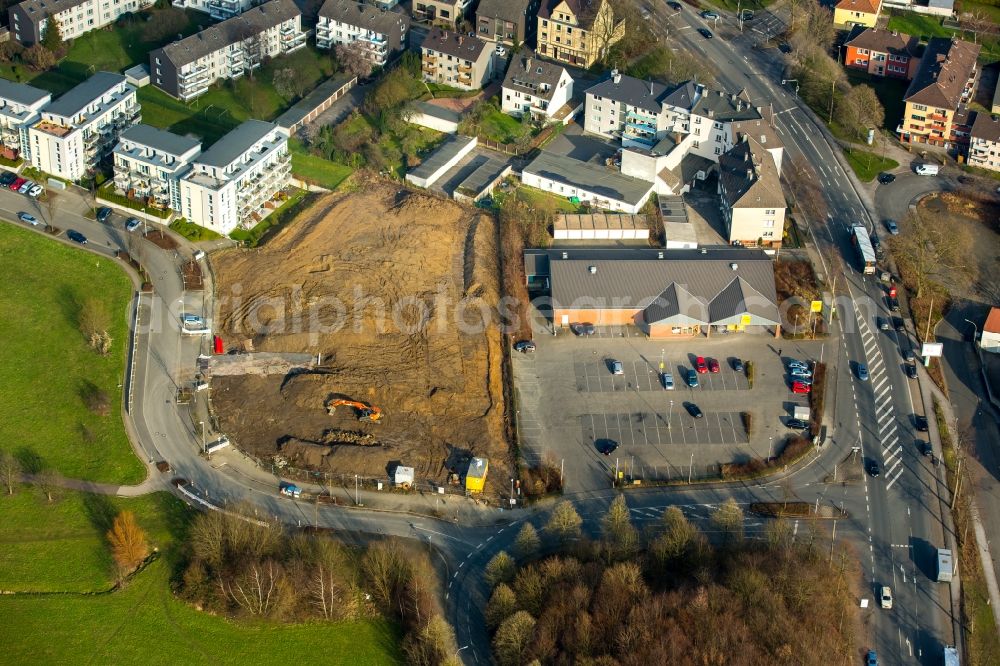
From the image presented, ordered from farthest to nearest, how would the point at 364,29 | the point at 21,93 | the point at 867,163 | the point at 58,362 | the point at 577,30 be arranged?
1. the point at 577,30
2. the point at 364,29
3. the point at 867,163
4. the point at 21,93
5. the point at 58,362

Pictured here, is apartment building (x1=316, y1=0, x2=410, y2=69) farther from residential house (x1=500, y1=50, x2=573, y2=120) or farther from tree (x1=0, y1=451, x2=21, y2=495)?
tree (x1=0, y1=451, x2=21, y2=495)

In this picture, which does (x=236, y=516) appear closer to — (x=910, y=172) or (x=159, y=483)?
(x=159, y=483)

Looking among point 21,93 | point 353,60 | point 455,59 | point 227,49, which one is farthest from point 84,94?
point 455,59

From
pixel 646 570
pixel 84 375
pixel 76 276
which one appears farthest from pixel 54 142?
pixel 646 570

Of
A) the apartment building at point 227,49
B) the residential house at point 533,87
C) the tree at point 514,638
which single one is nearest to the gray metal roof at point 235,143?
the apartment building at point 227,49

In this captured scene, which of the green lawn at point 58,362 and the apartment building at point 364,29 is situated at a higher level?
the apartment building at point 364,29

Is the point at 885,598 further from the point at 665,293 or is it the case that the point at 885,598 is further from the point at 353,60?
the point at 353,60

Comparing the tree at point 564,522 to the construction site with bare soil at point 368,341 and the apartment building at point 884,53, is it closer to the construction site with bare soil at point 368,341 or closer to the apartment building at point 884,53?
Result: the construction site with bare soil at point 368,341
